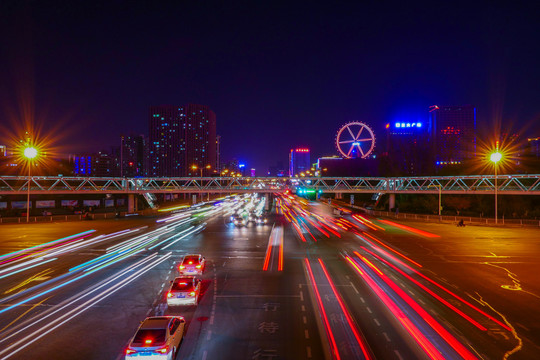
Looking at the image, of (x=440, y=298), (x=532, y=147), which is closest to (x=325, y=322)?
(x=440, y=298)

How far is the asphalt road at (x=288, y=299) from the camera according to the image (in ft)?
44.1

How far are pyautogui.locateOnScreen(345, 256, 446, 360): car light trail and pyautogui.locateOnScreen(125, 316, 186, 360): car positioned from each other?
9.22m

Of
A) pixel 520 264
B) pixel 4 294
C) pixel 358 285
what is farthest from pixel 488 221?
pixel 4 294

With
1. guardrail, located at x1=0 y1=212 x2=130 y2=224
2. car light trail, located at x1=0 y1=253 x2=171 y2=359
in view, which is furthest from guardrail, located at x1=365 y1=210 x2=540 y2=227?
guardrail, located at x1=0 y1=212 x2=130 y2=224

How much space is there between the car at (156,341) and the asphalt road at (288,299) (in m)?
0.86

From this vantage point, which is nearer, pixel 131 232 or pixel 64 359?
pixel 64 359

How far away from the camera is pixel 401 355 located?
12.6m

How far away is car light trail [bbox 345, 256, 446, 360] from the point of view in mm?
12812

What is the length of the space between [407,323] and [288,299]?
19.9ft

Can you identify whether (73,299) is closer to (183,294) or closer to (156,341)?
(183,294)

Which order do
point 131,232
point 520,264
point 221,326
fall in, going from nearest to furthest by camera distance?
1. point 221,326
2. point 520,264
3. point 131,232

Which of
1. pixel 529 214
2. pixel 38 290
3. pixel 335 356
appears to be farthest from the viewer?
pixel 529 214

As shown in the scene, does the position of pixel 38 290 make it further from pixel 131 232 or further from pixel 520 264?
pixel 520 264

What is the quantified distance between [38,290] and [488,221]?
5866cm
